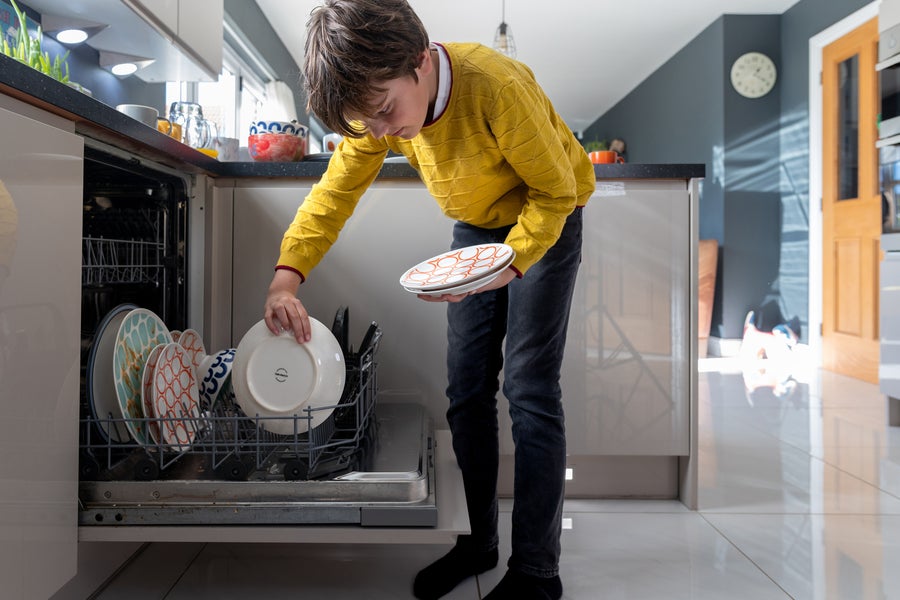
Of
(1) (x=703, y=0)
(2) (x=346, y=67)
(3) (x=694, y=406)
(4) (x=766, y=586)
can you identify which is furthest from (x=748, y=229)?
(2) (x=346, y=67)

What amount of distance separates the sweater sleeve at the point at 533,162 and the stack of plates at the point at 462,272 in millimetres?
51

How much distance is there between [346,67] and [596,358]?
110 centimetres

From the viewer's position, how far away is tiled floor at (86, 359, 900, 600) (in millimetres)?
1428

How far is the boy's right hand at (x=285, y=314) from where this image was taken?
1.28m

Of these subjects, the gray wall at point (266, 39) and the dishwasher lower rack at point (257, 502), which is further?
the gray wall at point (266, 39)

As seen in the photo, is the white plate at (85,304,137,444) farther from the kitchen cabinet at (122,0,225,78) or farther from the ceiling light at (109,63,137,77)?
the ceiling light at (109,63,137,77)

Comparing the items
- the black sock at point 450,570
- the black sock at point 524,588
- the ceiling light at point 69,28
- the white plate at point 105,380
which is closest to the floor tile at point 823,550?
the black sock at point 524,588

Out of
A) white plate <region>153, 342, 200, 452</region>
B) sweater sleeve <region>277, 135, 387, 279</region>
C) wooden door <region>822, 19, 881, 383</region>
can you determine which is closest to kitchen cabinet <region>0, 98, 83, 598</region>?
white plate <region>153, 342, 200, 452</region>

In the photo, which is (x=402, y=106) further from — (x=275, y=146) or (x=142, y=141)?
(x=275, y=146)

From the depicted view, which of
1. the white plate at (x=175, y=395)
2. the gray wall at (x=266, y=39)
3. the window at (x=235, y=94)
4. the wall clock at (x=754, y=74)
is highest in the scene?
the gray wall at (x=266, y=39)

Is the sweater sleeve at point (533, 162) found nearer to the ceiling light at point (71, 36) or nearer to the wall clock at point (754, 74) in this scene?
the ceiling light at point (71, 36)

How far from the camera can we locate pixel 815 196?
5328 millimetres

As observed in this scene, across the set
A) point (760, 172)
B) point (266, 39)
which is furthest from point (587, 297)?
point (266, 39)

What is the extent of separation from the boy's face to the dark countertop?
38 centimetres
